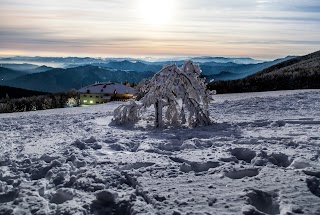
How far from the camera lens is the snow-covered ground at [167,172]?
4711mm

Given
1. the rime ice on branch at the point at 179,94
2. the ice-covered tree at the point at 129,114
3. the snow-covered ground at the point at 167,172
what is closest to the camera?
the snow-covered ground at the point at 167,172

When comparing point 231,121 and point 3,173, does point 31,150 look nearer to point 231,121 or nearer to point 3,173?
point 3,173

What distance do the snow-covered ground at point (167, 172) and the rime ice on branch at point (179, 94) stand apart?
1108mm

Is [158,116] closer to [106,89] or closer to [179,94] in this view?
[179,94]

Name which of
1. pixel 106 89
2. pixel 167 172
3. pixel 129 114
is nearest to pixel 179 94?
pixel 129 114

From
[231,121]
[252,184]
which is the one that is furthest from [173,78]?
[252,184]

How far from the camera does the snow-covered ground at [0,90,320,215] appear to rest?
4.71 meters

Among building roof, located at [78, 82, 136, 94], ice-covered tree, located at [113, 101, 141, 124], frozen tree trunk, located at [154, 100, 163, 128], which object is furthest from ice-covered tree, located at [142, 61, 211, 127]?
building roof, located at [78, 82, 136, 94]

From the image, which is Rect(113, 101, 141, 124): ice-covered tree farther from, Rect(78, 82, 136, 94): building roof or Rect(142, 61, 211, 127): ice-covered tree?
Rect(78, 82, 136, 94): building roof

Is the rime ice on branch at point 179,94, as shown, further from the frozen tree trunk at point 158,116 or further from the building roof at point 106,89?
the building roof at point 106,89

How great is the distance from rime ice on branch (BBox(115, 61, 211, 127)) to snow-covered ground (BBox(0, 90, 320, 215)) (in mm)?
1108

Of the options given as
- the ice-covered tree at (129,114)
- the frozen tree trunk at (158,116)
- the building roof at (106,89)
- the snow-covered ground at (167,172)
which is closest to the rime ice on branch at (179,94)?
the frozen tree trunk at (158,116)

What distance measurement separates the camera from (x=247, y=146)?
7531mm

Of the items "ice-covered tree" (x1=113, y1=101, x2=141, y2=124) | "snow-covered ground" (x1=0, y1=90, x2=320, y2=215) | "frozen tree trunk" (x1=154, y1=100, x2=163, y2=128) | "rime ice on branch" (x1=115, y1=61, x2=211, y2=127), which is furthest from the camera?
"ice-covered tree" (x1=113, y1=101, x2=141, y2=124)
